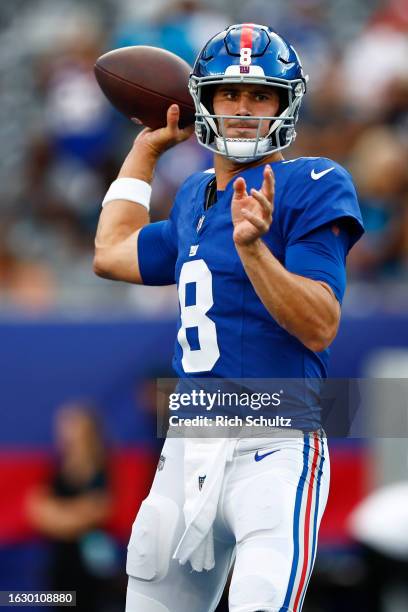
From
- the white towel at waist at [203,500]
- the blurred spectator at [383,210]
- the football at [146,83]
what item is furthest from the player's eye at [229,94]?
the blurred spectator at [383,210]

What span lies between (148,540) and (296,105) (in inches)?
51.4

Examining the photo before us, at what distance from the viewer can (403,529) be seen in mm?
5684

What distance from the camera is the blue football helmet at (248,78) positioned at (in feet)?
11.6

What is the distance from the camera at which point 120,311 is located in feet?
23.0

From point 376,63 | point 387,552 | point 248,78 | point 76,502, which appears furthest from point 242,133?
point 376,63

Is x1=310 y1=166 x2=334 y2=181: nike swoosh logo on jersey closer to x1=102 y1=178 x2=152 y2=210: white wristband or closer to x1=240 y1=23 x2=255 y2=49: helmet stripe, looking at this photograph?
x1=240 y1=23 x2=255 y2=49: helmet stripe

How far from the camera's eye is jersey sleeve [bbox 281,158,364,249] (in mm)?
3334

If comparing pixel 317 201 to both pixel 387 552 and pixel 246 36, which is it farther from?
pixel 387 552

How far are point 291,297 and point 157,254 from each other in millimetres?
841

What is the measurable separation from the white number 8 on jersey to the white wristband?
0.61 meters

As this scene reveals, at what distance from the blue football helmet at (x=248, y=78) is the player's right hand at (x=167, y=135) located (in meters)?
0.32

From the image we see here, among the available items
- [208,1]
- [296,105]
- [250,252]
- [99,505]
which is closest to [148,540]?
[250,252]

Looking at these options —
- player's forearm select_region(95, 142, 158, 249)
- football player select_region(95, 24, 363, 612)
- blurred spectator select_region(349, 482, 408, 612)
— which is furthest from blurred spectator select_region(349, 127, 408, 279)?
football player select_region(95, 24, 363, 612)

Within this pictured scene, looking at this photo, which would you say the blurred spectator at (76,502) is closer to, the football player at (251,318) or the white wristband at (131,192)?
the white wristband at (131,192)
